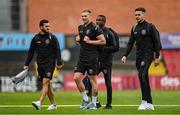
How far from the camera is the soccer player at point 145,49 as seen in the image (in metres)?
17.7

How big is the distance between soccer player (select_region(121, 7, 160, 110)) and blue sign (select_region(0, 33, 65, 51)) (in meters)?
29.1

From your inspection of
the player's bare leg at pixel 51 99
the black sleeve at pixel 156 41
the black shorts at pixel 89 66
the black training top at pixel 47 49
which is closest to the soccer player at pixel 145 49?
the black sleeve at pixel 156 41

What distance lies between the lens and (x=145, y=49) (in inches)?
703

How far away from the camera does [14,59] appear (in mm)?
45750

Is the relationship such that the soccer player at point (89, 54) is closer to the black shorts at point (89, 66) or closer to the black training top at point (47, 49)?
the black shorts at point (89, 66)

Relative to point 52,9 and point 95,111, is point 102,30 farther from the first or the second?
point 52,9

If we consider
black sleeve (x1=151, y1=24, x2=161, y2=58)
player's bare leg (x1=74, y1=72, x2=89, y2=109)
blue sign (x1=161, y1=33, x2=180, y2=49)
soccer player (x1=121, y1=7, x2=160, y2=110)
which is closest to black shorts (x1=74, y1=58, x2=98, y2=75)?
player's bare leg (x1=74, y1=72, x2=89, y2=109)

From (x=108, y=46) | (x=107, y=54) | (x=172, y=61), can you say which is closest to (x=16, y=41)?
(x=172, y=61)

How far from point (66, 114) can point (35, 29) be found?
36.5 meters

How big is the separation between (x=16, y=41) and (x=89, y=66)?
100 feet

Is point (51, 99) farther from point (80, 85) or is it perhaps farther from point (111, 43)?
point (111, 43)

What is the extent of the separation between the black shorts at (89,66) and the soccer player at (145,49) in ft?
3.22

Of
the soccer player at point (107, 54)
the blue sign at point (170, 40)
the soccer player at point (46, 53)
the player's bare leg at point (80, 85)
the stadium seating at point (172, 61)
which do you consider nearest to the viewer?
the player's bare leg at point (80, 85)

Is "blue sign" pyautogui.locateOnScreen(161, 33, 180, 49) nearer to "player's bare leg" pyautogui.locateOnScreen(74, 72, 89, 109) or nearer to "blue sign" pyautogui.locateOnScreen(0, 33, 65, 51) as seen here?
"blue sign" pyautogui.locateOnScreen(0, 33, 65, 51)
